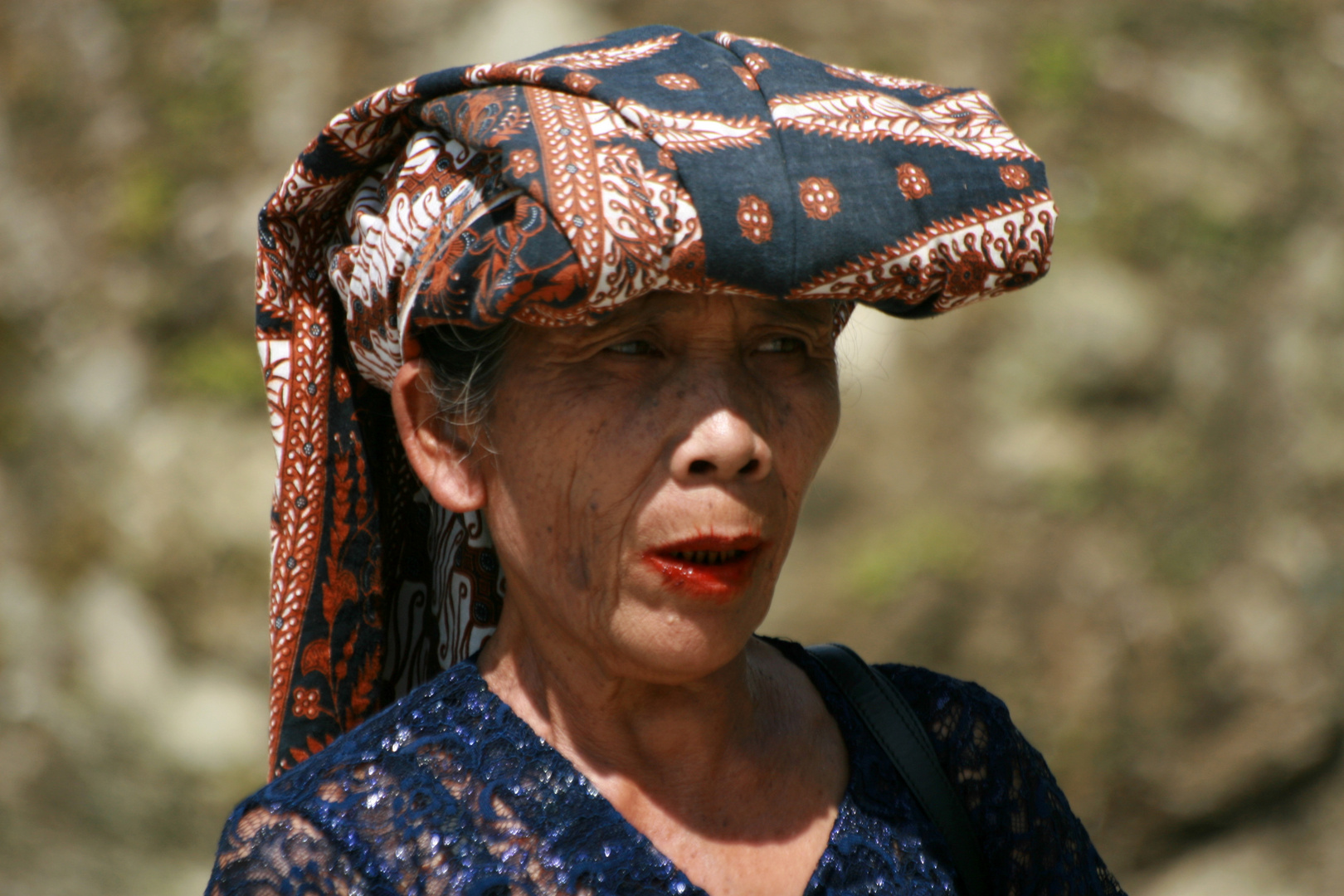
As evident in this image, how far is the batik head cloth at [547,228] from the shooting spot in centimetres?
122

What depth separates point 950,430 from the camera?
14.3 feet

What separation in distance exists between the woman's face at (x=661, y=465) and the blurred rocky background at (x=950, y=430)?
2.90 meters

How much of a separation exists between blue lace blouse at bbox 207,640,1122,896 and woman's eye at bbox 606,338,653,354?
1.64 feet

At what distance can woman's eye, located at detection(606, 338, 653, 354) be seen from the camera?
55.9 inches

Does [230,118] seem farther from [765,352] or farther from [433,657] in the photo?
[765,352]

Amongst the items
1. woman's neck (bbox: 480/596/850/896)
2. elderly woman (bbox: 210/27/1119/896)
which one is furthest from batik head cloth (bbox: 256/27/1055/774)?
woman's neck (bbox: 480/596/850/896)

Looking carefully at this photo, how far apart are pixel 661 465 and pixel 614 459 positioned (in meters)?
0.06

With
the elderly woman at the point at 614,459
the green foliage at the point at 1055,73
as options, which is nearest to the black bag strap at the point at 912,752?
the elderly woman at the point at 614,459

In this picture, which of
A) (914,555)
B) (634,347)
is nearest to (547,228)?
(634,347)

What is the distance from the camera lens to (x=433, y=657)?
1857 millimetres

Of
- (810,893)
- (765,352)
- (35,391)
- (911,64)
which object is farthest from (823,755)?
(35,391)

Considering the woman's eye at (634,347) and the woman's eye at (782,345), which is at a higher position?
the woman's eye at (634,347)

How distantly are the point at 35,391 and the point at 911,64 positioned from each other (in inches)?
151

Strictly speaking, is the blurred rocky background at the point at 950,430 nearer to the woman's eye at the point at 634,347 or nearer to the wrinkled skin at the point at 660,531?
the wrinkled skin at the point at 660,531
